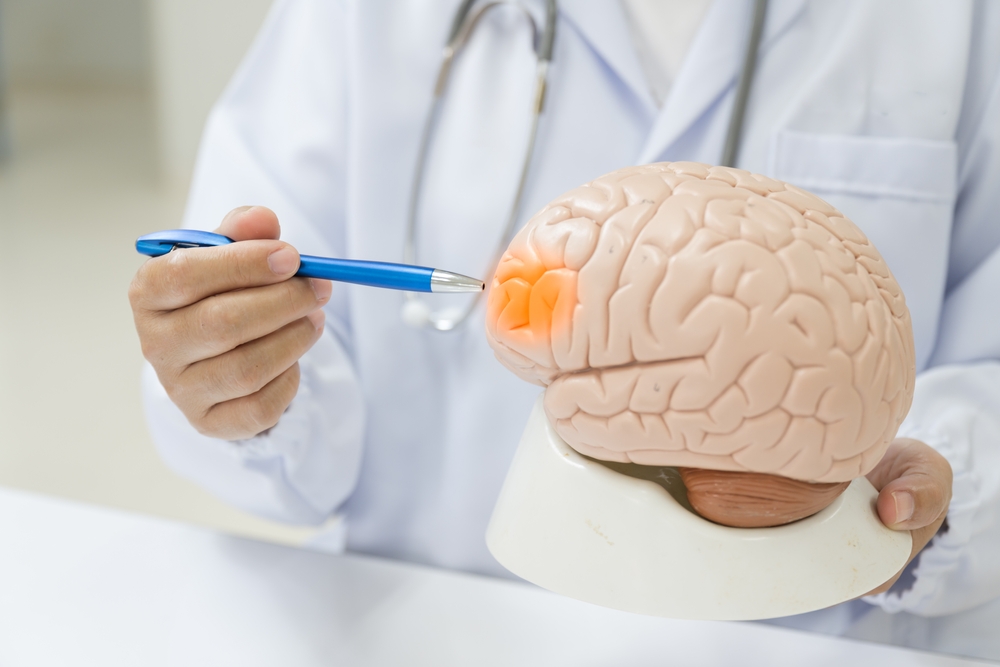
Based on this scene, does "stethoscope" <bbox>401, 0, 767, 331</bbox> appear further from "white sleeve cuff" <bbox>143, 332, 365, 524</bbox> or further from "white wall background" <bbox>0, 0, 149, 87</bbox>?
"white wall background" <bbox>0, 0, 149, 87</bbox>

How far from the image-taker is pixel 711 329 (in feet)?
1.34

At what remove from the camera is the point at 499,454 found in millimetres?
835

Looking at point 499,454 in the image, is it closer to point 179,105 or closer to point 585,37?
point 585,37

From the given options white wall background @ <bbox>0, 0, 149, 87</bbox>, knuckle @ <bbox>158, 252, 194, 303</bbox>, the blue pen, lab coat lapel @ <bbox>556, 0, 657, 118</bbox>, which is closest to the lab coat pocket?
lab coat lapel @ <bbox>556, 0, 657, 118</bbox>

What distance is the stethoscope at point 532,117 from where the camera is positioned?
729mm

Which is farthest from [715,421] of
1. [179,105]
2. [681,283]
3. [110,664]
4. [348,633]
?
[179,105]

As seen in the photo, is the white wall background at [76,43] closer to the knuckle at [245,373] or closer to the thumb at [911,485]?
the knuckle at [245,373]

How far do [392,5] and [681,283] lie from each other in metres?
0.54

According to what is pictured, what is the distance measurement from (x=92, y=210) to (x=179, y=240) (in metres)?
3.08

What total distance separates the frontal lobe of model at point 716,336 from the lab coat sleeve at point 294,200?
1.24 ft

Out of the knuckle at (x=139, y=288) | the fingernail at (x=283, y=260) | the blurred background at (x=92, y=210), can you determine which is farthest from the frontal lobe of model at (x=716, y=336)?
the blurred background at (x=92, y=210)

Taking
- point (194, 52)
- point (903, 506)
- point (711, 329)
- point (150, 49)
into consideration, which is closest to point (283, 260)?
point (711, 329)

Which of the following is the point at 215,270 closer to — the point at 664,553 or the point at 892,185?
the point at 664,553

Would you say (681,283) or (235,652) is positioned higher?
(681,283)
